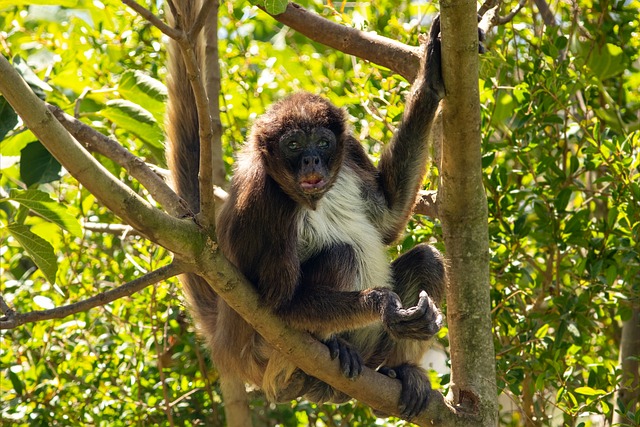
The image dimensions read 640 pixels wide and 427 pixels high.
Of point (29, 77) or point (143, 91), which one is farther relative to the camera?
point (143, 91)

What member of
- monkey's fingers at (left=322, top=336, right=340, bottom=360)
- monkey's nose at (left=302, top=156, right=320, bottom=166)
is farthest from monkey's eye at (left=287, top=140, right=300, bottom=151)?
monkey's fingers at (left=322, top=336, right=340, bottom=360)

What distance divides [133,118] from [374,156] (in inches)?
82.6

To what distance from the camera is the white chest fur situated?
5.70m

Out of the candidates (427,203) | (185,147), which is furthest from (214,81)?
(427,203)

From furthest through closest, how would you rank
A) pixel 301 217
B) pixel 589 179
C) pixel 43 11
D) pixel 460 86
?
pixel 43 11 < pixel 589 179 < pixel 301 217 < pixel 460 86

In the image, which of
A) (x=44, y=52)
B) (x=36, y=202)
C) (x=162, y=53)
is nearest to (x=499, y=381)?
(x=36, y=202)

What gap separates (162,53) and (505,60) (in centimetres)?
323

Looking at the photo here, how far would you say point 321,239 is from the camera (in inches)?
225

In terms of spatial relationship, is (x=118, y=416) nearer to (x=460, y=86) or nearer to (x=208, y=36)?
(x=208, y=36)

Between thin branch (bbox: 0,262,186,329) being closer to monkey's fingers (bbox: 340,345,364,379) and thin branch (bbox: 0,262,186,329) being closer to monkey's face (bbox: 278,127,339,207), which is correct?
monkey's fingers (bbox: 340,345,364,379)

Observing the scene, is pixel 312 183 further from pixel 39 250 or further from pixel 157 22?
pixel 157 22

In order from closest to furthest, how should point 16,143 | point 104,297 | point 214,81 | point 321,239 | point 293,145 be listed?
point 104,297 → point 293,145 → point 16,143 → point 321,239 → point 214,81

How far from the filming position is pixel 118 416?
6.82 metres

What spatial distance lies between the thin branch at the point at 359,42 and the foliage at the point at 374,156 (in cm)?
43
